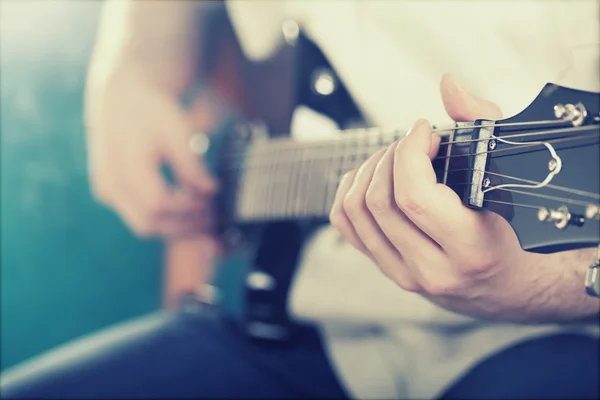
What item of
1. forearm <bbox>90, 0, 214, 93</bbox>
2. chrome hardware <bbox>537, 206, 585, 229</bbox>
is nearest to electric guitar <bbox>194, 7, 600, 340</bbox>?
chrome hardware <bbox>537, 206, 585, 229</bbox>

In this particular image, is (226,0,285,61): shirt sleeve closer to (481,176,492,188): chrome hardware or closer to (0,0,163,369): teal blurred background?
(0,0,163,369): teal blurred background

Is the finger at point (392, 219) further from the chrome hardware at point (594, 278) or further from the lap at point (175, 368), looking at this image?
the lap at point (175, 368)

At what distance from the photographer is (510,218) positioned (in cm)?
37

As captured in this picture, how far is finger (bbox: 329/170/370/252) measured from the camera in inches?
18.1

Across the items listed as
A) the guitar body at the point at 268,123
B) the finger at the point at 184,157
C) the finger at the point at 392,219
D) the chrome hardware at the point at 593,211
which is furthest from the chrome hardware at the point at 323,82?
the chrome hardware at the point at 593,211

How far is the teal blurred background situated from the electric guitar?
8.6 inches

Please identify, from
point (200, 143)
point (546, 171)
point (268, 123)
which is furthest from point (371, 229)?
point (200, 143)

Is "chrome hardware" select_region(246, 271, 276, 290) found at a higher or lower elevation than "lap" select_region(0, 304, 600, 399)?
higher

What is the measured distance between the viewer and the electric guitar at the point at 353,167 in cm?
35

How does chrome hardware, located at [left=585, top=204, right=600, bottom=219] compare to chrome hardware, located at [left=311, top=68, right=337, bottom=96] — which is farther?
chrome hardware, located at [left=311, top=68, right=337, bottom=96]

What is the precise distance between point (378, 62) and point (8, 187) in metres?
0.49

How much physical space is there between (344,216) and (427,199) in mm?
100

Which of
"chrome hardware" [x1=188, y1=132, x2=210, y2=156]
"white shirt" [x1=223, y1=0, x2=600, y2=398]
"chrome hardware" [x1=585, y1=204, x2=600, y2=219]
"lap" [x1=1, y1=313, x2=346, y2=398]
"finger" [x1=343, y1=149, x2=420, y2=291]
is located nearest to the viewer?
Answer: "chrome hardware" [x1=585, y1=204, x2=600, y2=219]

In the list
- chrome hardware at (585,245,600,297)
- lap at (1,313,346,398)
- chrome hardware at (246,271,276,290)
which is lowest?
lap at (1,313,346,398)
